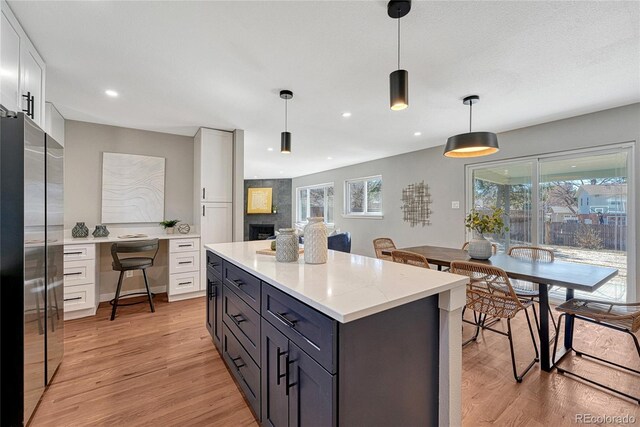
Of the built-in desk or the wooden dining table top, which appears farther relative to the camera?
the built-in desk

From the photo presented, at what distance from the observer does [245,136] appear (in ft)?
13.9

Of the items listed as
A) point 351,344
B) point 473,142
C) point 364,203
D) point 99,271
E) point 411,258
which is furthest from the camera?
point 364,203

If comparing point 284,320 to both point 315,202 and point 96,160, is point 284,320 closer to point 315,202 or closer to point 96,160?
point 96,160

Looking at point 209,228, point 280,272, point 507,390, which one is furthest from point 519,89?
point 209,228

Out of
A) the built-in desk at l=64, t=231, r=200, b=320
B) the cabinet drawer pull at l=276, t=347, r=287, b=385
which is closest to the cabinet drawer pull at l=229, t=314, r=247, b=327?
the cabinet drawer pull at l=276, t=347, r=287, b=385

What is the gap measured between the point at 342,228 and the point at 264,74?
5131 millimetres

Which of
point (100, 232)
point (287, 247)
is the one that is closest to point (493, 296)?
point (287, 247)

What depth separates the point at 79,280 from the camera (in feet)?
9.64

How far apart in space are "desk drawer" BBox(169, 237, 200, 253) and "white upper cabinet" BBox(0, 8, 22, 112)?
6.81 ft

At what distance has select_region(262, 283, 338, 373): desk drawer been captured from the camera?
3.01ft

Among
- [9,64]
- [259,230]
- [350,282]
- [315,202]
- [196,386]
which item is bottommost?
[196,386]

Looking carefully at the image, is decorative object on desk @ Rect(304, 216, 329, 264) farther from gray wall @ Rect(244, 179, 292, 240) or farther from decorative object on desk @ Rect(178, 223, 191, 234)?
gray wall @ Rect(244, 179, 292, 240)

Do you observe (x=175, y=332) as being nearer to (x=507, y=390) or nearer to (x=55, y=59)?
(x=55, y=59)

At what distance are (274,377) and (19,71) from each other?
2416mm
